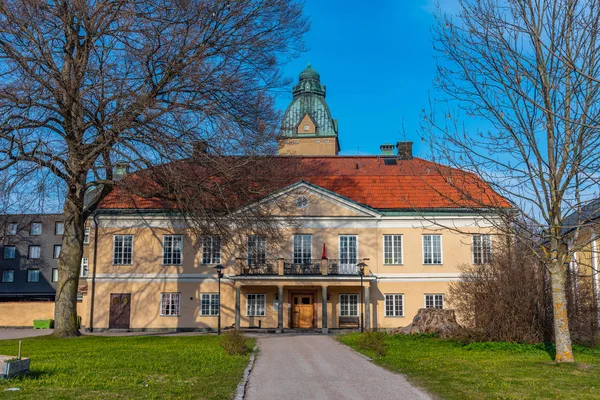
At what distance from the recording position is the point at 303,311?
102 ft

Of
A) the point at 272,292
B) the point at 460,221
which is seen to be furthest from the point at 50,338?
the point at 460,221

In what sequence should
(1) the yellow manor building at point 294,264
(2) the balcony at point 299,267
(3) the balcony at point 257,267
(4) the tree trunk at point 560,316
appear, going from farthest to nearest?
(1) the yellow manor building at point 294,264 → (3) the balcony at point 257,267 → (2) the balcony at point 299,267 → (4) the tree trunk at point 560,316

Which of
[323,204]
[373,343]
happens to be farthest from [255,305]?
[373,343]

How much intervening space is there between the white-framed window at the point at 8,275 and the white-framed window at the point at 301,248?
37.1 m

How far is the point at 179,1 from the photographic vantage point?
662 inches

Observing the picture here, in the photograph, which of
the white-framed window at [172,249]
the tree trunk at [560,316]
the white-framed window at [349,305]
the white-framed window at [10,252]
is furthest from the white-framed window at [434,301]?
the white-framed window at [10,252]

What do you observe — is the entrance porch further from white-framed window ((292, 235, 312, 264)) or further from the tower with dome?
the tower with dome

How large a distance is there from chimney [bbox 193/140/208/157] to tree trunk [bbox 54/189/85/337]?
6349 millimetres

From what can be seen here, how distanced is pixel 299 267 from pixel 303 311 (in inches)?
98.6

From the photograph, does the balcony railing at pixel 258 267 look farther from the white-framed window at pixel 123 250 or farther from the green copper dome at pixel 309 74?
the green copper dome at pixel 309 74

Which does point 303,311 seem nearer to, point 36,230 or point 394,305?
point 394,305

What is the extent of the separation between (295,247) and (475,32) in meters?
19.7

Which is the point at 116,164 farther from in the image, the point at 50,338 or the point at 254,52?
the point at 50,338

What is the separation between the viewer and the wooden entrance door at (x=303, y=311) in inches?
1220
